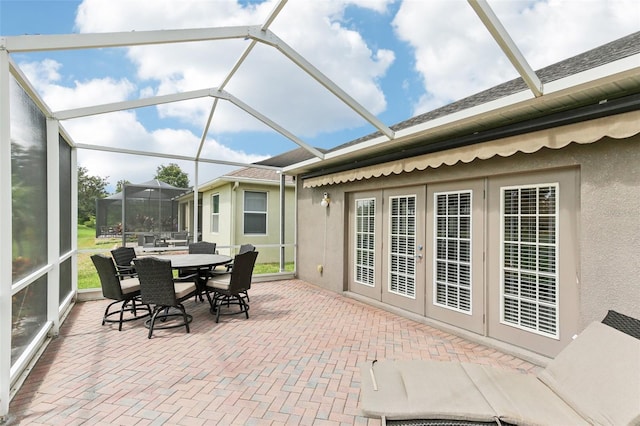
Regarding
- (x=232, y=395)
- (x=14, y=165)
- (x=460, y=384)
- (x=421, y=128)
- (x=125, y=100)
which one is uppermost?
(x=125, y=100)

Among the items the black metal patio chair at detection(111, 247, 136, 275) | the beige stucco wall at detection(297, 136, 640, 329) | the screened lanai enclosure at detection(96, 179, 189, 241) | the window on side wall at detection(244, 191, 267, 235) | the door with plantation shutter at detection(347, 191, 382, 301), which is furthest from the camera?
the screened lanai enclosure at detection(96, 179, 189, 241)

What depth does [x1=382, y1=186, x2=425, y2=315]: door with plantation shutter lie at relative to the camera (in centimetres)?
544

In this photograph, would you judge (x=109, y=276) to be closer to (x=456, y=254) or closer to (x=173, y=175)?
(x=456, y=254)

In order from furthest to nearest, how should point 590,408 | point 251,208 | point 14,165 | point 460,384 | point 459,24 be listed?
point 251,208 < point 459,24 < point 14,165 < point 460,384 < point 590,408

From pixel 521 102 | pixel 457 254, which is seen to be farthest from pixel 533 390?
pixel 521 102

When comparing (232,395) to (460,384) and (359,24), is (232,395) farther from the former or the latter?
(359,24)

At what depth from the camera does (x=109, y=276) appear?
477 centimetres

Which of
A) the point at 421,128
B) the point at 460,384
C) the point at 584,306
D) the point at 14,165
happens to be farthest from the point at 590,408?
the point at 14,165

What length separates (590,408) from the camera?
2133 mm

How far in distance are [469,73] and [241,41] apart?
3.76 metres

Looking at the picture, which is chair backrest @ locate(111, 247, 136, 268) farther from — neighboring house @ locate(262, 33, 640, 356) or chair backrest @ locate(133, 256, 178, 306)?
neighboring house @ locate(262, 33, 640, 356)

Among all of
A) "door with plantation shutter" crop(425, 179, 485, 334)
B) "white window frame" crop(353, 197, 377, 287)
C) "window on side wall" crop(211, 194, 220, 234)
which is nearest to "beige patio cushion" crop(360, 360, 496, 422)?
"door with plantation shutter" crop(425, 179, 485, 334)

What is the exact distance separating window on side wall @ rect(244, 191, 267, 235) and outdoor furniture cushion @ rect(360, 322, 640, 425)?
932 cm

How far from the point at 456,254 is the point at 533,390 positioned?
8.24 ft
